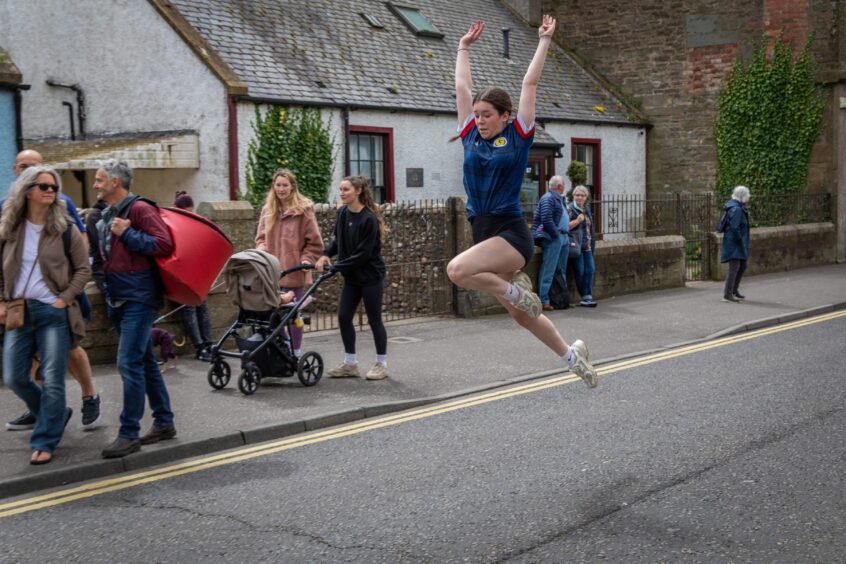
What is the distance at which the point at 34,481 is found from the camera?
239 inches

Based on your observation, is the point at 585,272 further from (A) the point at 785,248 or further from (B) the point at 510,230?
(B) the point at 510,230

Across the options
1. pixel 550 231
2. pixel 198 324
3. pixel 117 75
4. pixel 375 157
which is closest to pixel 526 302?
pixel 198 324

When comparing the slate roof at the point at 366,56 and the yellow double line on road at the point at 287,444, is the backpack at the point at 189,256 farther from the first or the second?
the slate roof at the point at 366,56

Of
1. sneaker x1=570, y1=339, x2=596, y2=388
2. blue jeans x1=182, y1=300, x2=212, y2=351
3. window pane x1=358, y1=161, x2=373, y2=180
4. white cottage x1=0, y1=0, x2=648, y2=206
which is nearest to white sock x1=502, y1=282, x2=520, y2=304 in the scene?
sneaker x1=570, y1=339, x2=596, y2=388

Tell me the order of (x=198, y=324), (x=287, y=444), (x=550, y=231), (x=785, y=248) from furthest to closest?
1. (x=785, y=248)
2. (x=550, y=231)
3. (x=198, y=324)
4. (x=287, y=444)

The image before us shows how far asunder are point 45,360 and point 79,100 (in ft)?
46.9

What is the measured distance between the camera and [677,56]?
86.9ft

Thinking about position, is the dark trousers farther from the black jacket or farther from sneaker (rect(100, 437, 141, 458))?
sneaker (rect(100, 437, 141, 458))

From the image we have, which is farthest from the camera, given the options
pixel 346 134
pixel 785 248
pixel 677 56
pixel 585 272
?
pixel 677 56

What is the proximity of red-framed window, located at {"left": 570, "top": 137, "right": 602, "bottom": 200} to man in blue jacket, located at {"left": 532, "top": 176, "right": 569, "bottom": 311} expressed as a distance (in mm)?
10476

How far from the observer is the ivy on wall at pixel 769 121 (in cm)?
2419

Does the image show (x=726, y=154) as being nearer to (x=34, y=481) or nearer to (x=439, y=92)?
(x=439, y=92)

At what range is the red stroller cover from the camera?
667 cm

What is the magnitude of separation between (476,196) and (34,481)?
3383 millimetres
